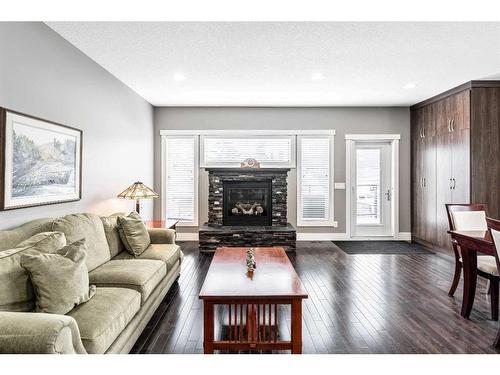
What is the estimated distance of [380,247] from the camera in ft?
20.1

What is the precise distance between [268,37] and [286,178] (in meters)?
3.41

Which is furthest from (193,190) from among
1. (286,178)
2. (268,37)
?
(268,37)

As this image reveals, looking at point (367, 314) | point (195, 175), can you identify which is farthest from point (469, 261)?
point (195, 175)

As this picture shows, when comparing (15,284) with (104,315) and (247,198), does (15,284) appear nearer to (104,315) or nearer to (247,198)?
(104,315)

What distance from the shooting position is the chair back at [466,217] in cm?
367

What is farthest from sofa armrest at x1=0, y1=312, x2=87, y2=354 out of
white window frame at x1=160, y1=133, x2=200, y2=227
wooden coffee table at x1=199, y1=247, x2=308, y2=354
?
white window frame at x1=160, y1=133, x2=200, y2=227

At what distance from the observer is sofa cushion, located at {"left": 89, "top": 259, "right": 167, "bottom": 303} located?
270 cm

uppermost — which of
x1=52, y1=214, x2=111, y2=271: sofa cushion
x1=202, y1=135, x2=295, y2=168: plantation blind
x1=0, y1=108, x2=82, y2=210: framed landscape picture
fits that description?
x1=202, y1=135, x2=295, y2=168: plantation blind

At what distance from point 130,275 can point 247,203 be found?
3.79 meters

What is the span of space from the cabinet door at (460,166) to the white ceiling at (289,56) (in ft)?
2.60

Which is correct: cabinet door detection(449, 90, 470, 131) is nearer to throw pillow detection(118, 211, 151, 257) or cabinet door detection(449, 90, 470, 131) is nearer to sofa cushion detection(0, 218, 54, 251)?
throw pillow detection(118, 211, 151, 257)

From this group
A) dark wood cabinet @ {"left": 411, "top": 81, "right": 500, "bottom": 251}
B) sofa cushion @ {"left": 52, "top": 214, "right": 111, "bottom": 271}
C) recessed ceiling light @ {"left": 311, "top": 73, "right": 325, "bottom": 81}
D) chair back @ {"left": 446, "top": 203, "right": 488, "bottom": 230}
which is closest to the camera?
sofa cushion @ {"left": 52, "top": 214, "right": 111, "bottom": 271}

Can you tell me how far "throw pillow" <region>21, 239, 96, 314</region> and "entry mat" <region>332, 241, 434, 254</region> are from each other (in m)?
4.51

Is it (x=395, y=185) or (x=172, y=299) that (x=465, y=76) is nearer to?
(x=395, y=185)
